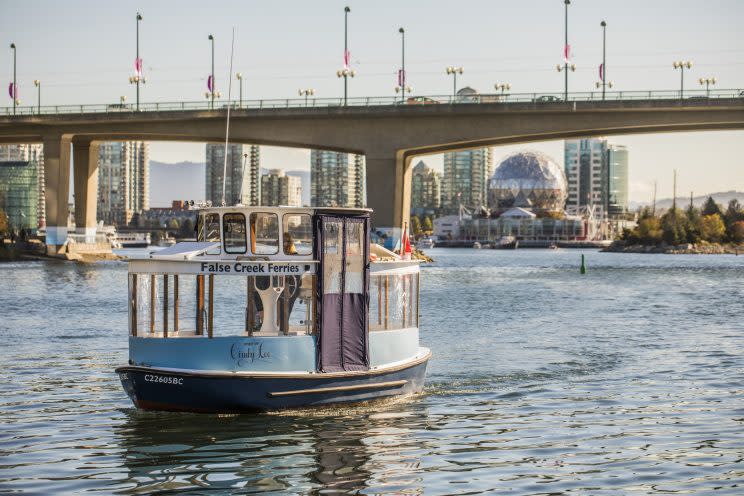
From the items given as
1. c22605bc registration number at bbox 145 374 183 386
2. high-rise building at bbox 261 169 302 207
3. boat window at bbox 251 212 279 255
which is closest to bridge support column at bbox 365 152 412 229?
high-rise building at bbox 261 169 302 207

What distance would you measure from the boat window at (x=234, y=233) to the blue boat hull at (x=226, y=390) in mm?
2336

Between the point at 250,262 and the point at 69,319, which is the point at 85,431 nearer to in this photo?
the point at 250,262

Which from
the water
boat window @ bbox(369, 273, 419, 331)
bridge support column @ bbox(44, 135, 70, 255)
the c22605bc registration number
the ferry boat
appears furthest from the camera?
bridge support column @ bbox(44, 135, 70, 255)

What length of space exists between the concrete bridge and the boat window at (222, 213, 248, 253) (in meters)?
73.1

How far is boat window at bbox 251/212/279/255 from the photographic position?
20719mm

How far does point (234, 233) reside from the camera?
20.8 meters

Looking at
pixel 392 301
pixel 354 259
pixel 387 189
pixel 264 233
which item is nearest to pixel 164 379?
pixel 264 233

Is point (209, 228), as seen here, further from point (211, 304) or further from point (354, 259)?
point (354, 259)

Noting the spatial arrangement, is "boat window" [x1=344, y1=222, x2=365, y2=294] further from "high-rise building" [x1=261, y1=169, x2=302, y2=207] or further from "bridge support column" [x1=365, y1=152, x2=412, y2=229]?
"bridge support column" [x1=365, y1=152, x2=412, y2=229]

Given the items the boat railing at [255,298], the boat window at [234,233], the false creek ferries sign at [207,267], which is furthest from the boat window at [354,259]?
the boat window at [234,233]

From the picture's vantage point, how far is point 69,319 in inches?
1699

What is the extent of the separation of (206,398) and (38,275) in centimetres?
6221

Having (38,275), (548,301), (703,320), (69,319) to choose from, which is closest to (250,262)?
(69,319)

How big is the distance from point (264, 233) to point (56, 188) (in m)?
95.0
